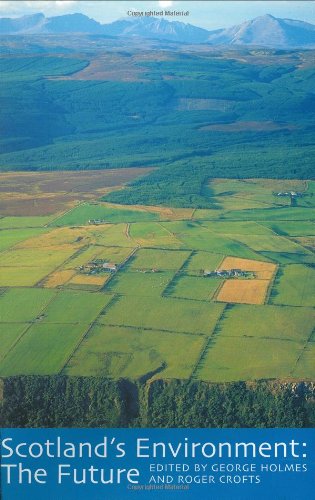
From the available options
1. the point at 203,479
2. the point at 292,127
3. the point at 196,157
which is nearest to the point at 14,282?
the point at 203,479

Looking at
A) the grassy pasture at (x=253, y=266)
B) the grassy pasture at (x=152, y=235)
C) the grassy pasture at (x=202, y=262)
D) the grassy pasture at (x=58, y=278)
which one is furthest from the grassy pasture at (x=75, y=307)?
the grassy pasture at (x=253, y=266)

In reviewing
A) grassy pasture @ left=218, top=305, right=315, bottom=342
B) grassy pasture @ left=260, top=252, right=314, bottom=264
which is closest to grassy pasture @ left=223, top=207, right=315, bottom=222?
grassy pasture @ left=260, top=252, right=314, bottom=264

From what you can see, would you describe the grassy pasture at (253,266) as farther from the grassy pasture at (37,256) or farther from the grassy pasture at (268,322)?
the grassy pasture at (37,256)

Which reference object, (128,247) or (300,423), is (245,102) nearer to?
(128,247)

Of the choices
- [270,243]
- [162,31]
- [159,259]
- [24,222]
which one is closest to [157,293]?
[159,259]

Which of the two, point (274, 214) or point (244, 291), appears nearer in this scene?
point (244, 291)

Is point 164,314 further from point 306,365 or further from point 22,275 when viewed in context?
point 22,275

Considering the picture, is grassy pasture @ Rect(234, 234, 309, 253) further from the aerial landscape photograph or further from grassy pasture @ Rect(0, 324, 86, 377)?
grassy pasture @ Rect(0, 324, 86, 377)
